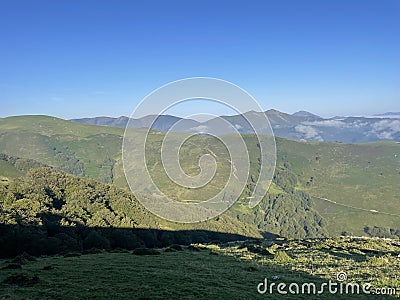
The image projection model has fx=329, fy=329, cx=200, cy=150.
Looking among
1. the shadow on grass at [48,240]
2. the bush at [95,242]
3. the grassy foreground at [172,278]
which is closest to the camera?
the grassy foreground at [172,278]

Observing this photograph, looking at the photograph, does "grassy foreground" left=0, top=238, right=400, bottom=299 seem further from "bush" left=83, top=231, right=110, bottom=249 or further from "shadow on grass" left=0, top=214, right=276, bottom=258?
"bush" left=83, top=231, right=110, bottom=249

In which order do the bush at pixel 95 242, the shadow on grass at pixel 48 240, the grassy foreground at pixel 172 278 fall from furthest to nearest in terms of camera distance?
1. the bush at pixel 95 242
2. the shadow on grass at pixel 48 240
3. the grassy foreground at pixel 172 278

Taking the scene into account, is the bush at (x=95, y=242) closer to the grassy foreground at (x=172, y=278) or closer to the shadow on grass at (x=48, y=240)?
the shadow on grass at (x=48, y=240)

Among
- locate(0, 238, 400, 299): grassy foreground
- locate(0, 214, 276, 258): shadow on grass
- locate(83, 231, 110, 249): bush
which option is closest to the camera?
locate(0, 238, 400, 299): grassy foreground

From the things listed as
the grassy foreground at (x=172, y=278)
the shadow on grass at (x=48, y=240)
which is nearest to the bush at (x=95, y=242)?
the shadow on grass at (x=48, y=240)

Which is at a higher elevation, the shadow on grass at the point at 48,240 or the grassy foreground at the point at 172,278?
the grassy foreground at the point at 172,278

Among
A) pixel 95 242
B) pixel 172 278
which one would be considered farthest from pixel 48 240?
pixel 172 278

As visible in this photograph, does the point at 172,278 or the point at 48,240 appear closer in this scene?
the point at 172,278

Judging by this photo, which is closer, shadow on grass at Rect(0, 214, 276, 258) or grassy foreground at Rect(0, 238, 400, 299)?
grassy foreground at Rect(0, 238, 400, 299)

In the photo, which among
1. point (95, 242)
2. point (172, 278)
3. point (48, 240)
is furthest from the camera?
point (95, 242)

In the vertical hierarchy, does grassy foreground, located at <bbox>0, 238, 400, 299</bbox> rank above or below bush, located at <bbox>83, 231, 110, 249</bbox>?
above

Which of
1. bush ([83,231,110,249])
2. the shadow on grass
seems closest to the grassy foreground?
the shadow on grass

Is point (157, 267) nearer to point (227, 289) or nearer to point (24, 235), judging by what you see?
point (227, 289)

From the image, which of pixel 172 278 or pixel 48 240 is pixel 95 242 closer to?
pixel 48 240
